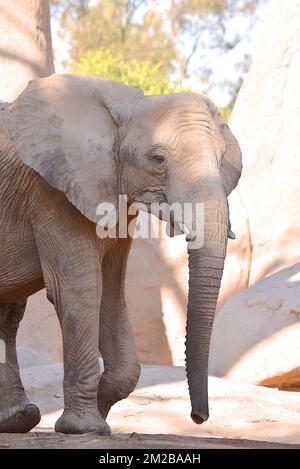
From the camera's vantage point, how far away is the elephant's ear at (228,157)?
4504mm

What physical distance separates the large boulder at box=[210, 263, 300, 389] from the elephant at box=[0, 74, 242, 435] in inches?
107

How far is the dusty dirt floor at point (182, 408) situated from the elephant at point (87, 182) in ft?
4.03

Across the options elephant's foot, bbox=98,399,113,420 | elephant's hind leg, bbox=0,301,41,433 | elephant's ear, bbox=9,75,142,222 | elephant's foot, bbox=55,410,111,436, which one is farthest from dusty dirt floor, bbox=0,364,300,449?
elephant's ear, bbox=9,75,142,222

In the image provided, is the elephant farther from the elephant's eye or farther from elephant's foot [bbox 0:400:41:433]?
elephant's foot [bbox 0:400:41:433]

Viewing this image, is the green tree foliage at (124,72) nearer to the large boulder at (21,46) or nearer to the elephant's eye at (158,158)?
the large boulder at (21,46)

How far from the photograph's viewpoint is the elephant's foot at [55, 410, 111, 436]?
175 inches

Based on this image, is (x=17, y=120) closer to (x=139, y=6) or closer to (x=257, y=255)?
(x=257, y=255)

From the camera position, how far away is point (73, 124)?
453 centimetres

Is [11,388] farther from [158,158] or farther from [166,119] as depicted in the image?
[166,119]

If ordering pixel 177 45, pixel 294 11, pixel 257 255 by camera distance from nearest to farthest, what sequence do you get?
pixel 257 255
pixel 294 11
pixel 177 45

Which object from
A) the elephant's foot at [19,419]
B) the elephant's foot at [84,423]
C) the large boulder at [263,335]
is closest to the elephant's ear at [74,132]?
the elephant's foot at [84,423]

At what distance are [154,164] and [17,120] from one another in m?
0.68
